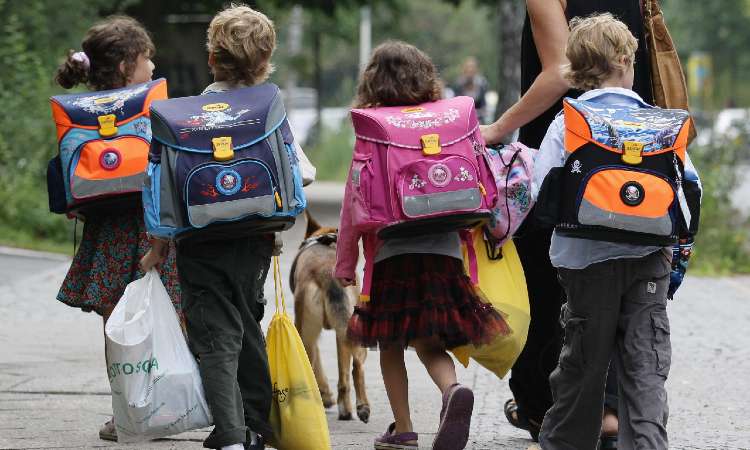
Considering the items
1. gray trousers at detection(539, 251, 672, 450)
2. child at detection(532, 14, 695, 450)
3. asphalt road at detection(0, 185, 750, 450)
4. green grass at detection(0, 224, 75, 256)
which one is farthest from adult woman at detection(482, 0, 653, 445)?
green grass at detection(0, 224, 75, 256)

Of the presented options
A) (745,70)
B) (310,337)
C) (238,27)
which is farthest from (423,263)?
(745,70)

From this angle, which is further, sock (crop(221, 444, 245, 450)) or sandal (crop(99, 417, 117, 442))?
sandal (crop(99, 417, 117, 442))


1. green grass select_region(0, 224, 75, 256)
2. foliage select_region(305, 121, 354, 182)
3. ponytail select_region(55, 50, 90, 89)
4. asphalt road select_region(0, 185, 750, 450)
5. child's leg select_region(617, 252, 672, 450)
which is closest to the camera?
child's leg select_region(617, 252, 672, 450)

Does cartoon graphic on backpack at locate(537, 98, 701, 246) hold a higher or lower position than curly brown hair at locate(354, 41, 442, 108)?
lower

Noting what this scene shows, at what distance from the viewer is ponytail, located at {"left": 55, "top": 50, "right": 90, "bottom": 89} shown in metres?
5.34

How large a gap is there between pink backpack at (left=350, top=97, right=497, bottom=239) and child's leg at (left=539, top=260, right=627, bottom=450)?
18.7 inches

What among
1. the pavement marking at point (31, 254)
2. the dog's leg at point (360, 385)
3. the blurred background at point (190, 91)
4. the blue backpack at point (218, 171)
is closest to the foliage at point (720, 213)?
the blurred background at point (190, 91)

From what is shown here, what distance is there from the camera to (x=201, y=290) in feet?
15.4

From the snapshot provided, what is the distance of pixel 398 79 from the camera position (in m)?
4.95

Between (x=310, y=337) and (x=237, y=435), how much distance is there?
5.50ft

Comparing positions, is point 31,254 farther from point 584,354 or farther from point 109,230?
point 584,354

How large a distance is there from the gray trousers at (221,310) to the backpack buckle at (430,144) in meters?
0.69

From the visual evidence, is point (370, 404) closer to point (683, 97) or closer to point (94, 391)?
point (94, 391)

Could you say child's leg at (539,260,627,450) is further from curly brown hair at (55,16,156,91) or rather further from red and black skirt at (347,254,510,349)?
curly brown hair at (55,16,156,91)
